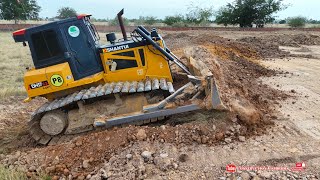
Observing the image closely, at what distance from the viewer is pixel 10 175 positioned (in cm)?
594

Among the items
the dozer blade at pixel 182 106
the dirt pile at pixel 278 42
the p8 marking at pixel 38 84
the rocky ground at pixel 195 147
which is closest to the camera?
the rocky ground at pixel 195 147

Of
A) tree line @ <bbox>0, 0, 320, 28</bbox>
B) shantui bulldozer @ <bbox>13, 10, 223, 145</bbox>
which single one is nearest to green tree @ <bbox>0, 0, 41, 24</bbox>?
tree line @ <bbox>0, 0, 320, 28</bbox>

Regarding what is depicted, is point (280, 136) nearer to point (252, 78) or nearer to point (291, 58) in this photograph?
point (252, 78)

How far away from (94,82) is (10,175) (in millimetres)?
2658

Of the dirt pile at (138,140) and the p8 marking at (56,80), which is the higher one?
the p8 marking at (56,80)

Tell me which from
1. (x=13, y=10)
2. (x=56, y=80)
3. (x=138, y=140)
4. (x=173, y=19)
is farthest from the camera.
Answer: (x=13, y=10)

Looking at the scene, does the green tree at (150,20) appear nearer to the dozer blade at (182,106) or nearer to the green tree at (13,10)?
the green tree at (13,10)

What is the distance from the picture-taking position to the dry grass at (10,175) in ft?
19.4

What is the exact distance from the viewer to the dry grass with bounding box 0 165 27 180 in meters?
5.90

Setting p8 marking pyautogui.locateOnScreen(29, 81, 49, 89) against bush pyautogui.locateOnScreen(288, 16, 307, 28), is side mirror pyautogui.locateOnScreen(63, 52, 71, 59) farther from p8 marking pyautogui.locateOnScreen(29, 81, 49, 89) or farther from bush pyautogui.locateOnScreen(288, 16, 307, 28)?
bush pyautogui.locateOnScreen(288, 16, 307, 28)

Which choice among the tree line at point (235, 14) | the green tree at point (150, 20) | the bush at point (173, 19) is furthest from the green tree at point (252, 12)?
the green tree at point (150, 20)

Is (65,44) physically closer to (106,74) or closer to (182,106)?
(106,74)

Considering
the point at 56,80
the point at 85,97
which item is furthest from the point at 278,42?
the point at 56,80

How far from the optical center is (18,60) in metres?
20.5
